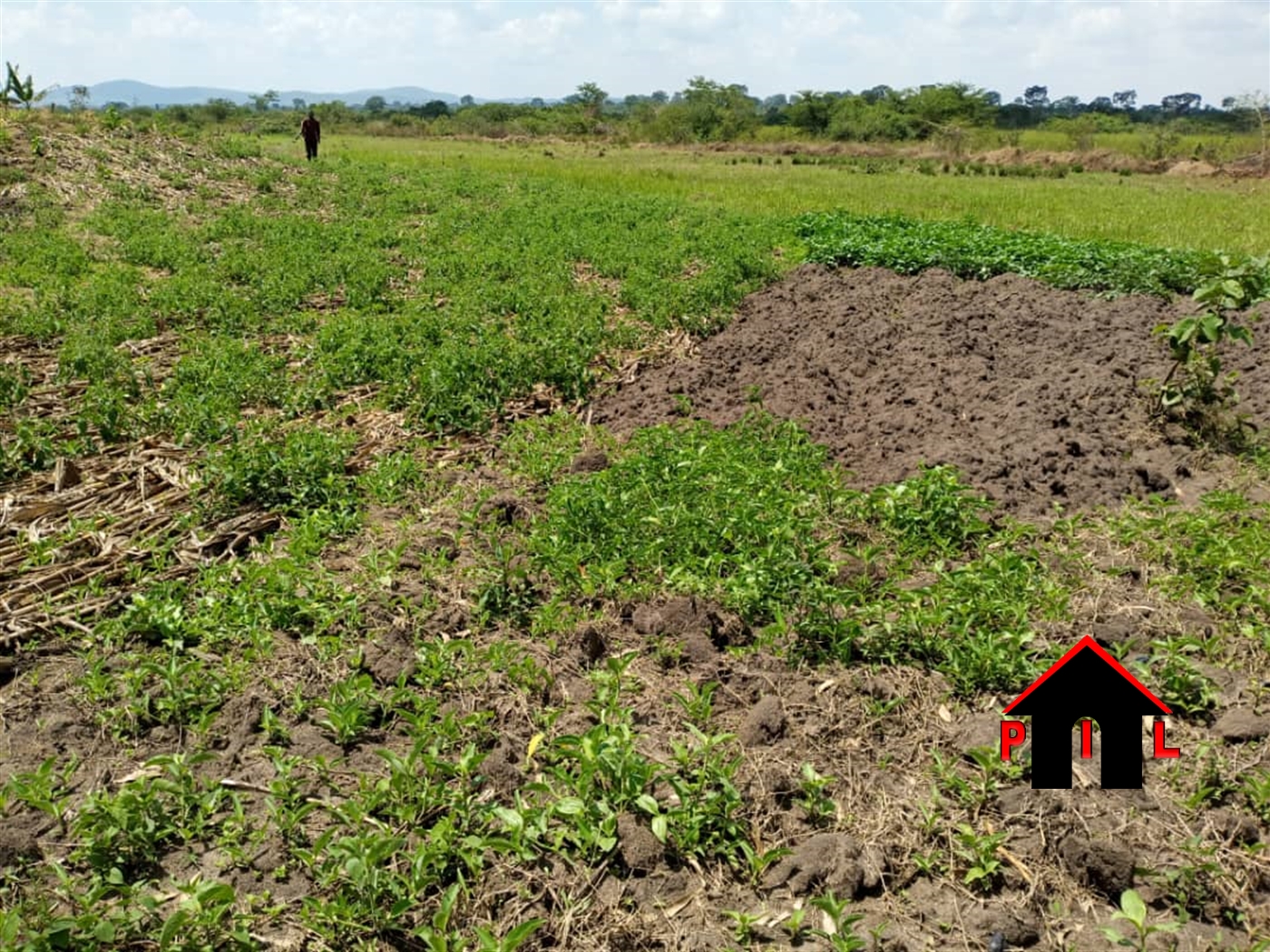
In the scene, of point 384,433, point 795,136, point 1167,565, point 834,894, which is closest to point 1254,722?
point 1167,565

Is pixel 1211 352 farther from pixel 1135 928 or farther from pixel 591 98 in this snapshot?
pixel 591 98

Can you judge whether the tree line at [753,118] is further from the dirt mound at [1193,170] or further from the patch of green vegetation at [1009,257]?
the patch of green vegetation at [1009,257]

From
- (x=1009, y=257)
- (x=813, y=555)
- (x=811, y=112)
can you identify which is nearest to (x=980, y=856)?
(x=813, y=555)

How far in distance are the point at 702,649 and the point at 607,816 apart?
123 cm

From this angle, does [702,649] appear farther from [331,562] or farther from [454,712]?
[331,562]

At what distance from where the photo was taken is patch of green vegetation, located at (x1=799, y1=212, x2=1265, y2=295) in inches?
370

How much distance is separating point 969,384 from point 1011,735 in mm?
4359

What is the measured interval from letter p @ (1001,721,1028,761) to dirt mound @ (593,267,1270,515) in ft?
7.11

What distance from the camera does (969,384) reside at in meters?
7.16

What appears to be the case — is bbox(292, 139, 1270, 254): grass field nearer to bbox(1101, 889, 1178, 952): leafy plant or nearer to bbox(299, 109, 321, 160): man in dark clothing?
bbox(299, 109, 321, 160): man in dark clothing

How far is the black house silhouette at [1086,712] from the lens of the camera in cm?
327

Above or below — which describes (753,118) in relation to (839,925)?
above

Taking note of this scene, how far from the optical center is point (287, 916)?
2.76 metres

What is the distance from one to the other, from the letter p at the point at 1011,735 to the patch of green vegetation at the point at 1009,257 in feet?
21.9
